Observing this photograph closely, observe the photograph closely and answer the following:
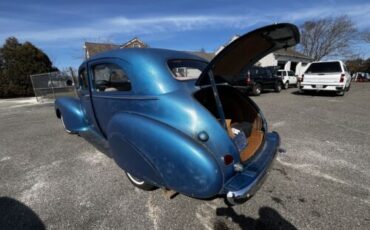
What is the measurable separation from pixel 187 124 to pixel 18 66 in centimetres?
2460

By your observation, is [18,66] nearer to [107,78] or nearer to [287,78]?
[107,78]

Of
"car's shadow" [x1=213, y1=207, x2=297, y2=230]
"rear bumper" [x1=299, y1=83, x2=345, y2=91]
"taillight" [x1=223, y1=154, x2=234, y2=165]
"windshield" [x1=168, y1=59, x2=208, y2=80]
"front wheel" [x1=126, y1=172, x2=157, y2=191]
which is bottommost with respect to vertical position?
"car's shadow" [x1=213, y1=207, x2=297, y2=230]

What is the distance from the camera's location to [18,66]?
67.4ft

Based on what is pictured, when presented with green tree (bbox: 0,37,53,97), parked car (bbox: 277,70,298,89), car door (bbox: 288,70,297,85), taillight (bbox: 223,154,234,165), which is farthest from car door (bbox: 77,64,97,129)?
green tree (bbox: 0,37,53,97)

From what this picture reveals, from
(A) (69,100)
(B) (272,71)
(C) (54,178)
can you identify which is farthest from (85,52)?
(C) (54,178)

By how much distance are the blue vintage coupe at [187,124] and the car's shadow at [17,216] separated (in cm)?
113

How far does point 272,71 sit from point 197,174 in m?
14.3

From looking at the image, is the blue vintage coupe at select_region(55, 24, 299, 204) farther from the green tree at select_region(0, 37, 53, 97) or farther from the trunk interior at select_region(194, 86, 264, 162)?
the green tree at select_region(0, 37, 53, 97)

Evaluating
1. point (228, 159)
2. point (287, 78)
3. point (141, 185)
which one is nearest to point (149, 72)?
point (228, 159)

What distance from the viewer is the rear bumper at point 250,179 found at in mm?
2000

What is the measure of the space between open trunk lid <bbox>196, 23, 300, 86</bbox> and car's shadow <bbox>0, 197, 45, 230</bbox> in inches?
94.8

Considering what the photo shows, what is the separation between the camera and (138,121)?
231 centimetres

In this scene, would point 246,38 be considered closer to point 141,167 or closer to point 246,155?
point 246,155

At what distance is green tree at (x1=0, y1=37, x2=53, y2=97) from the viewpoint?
1989 centimetres
